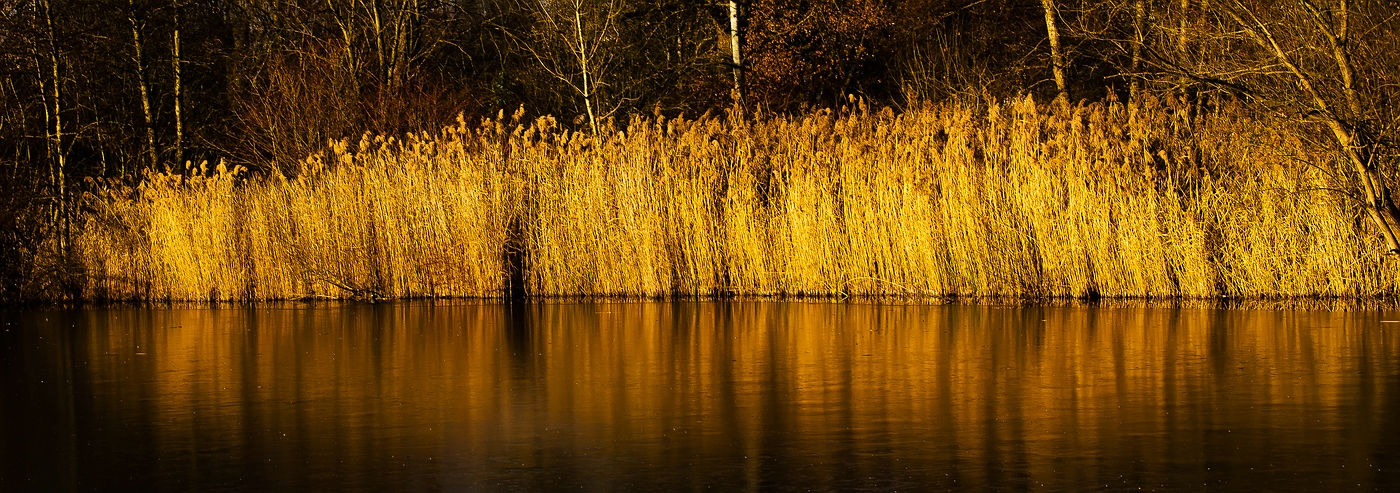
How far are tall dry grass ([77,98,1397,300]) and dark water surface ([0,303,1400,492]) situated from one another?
3.58ft

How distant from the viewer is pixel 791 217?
14.3 meters

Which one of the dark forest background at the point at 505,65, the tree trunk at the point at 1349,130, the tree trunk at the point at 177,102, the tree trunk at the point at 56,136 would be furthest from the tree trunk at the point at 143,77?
the tree trunk at the point at 1349,130

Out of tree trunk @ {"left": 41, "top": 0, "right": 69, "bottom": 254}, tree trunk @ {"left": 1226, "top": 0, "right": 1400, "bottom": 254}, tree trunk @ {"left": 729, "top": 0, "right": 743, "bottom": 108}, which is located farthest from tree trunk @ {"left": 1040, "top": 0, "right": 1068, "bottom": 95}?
tree trunk @ {"left": 41, "top": 0, "right": 69, "bottom": 254}

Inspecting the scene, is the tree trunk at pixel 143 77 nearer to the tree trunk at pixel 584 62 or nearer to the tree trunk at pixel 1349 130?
the tree trunk at pixel 584 62

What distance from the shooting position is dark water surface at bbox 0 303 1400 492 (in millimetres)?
5992

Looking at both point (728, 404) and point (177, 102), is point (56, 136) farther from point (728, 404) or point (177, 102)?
point (177, 102)

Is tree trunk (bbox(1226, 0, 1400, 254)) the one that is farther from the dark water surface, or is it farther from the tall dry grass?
the dark water surface

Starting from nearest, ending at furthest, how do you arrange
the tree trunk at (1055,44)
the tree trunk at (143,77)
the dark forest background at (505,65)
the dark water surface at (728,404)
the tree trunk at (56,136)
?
1. the dark water surface at (728,404)
2. the tree trunk at (56,136)
3. the tree trunk at (1055,44)
4. the dark forest background at (505,65)
5. the tree trunk at (143,77)

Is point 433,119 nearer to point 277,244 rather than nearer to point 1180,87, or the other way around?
point 277,244

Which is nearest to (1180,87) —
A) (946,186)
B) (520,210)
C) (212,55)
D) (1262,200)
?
(1262,200)

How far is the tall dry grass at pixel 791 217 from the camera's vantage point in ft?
42.5

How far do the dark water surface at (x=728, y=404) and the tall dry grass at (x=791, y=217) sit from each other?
1.09 metres

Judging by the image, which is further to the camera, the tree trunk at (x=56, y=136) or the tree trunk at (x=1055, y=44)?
the tree trunk at (x=1055, y=44)

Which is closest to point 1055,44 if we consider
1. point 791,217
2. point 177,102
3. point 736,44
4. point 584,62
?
point 736,44
